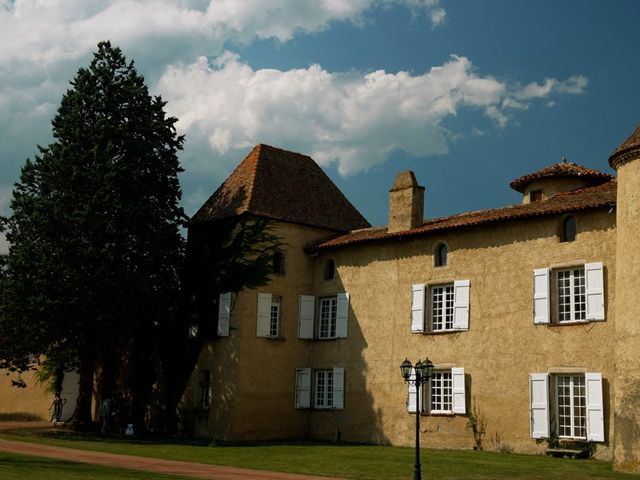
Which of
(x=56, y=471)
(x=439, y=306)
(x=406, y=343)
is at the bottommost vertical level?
(x=56, y=471)

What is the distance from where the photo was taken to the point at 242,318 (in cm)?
3138

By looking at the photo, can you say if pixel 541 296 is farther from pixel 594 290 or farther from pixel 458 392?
pixel 458 392

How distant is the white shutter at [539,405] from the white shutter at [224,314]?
11.9m

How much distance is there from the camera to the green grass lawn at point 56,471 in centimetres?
1595

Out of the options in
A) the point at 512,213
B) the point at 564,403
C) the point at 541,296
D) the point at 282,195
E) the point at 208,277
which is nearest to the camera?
the point at 564,403

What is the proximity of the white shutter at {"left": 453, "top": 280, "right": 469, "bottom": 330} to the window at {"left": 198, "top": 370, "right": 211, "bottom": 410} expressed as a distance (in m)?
10.3

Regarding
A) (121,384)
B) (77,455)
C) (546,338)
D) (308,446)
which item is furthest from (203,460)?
(121,384)

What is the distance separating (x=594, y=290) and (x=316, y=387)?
12336 mm

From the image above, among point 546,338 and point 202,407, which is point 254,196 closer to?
point 202,407

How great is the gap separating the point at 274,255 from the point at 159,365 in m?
6.81

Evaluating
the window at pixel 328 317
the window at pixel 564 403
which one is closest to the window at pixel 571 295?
the window at pixel 564 403

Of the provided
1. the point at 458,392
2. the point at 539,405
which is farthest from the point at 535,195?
the point at 539,405

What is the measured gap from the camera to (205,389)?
32469 mm

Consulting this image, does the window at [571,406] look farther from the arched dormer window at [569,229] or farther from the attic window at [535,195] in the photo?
the attic window at [535,195]
